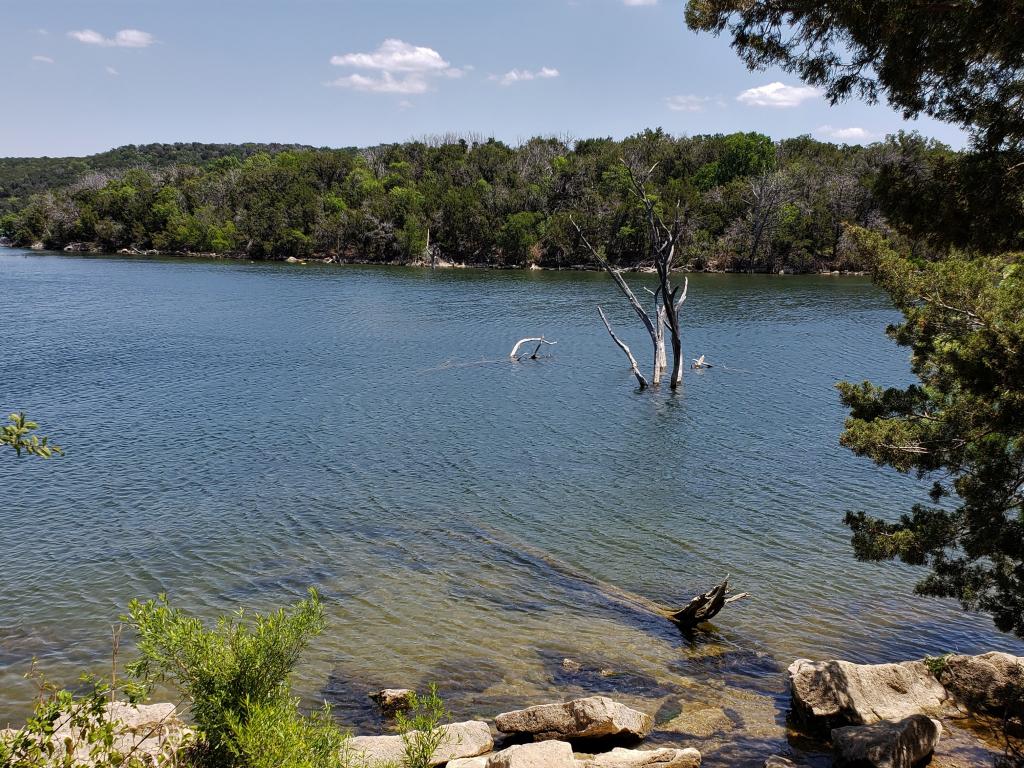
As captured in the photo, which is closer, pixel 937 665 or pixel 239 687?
pixel 239 687

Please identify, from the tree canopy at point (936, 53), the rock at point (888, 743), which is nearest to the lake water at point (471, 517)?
the rock at point (888, 743)

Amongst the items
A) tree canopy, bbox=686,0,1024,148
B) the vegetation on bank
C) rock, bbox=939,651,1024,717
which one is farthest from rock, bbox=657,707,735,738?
tree canopy, bbox=686,0,1024,148

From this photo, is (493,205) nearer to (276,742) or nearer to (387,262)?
(387,262)

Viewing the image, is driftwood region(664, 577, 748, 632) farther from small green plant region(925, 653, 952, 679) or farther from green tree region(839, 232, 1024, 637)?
green tree region(839, 232, 1024, 637)

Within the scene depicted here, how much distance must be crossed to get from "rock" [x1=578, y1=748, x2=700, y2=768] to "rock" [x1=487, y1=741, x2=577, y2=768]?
42cm

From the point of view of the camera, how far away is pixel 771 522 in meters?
19.7

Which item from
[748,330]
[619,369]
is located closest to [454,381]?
[619,369]

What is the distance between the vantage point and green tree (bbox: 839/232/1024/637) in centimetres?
848

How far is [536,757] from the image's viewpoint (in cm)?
891

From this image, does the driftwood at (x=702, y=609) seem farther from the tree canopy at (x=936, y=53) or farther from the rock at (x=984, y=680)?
the tree canopy at (x=936, y=53)

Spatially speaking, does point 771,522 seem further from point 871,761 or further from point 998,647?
point 871,761

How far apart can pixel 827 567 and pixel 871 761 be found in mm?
8288

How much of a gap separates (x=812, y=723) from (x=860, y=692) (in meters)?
0.88

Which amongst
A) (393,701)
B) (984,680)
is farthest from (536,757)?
(984,680)
